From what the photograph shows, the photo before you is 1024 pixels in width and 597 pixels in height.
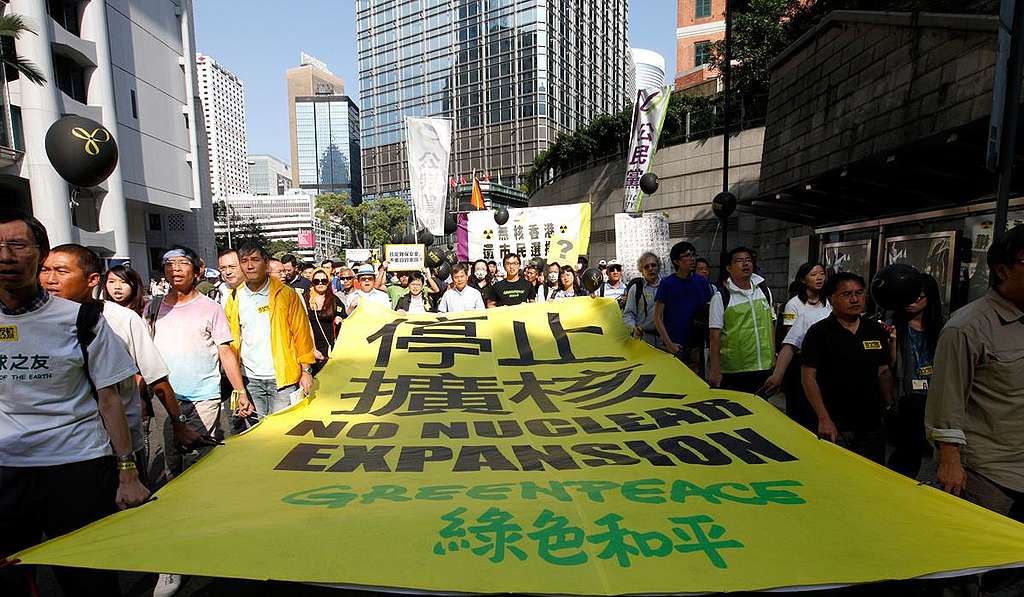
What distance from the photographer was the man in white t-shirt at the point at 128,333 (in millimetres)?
2521

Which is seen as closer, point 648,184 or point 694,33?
point 648,184

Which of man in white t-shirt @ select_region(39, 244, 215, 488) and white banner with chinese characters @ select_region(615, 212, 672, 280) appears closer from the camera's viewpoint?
man in white t-shirt @ select_region(39, 244, 215, 488)

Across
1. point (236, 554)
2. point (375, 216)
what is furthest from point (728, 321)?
point (375, 216)

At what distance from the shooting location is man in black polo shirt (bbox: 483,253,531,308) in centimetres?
707

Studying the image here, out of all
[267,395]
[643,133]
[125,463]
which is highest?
[643,133]

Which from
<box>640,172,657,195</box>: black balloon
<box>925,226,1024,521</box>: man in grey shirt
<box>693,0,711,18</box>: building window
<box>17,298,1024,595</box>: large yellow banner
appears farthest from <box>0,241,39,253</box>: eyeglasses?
<box>693,0,711,18</box>: building window

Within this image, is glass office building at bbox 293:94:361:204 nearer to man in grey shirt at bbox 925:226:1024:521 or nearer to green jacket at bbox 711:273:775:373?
Answer: green jacket at bbox 711:273:775:373

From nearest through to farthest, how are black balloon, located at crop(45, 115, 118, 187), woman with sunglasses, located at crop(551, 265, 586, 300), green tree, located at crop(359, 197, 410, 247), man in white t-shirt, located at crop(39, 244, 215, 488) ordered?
man in white t-shirt, located at crop(39, 244, 215, 488)
black balloon, located at crop(45, 115, 118, 187)
woman with sunglasses, located at crop(551, 265, 586, 300)
green tree, located at crop(359, 197, 410, 247)

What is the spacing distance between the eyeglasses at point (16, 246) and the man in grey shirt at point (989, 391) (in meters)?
3.79

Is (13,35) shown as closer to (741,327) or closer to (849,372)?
(741,327)

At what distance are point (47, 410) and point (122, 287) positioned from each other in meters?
1.83

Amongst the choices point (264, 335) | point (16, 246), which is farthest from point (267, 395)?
point (16, 246)

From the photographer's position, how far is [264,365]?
4.04m

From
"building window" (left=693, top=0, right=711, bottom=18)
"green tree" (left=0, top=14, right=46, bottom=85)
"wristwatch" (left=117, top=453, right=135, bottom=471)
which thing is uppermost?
"building window" (left=693, top=0, right=711, bottom=18)
